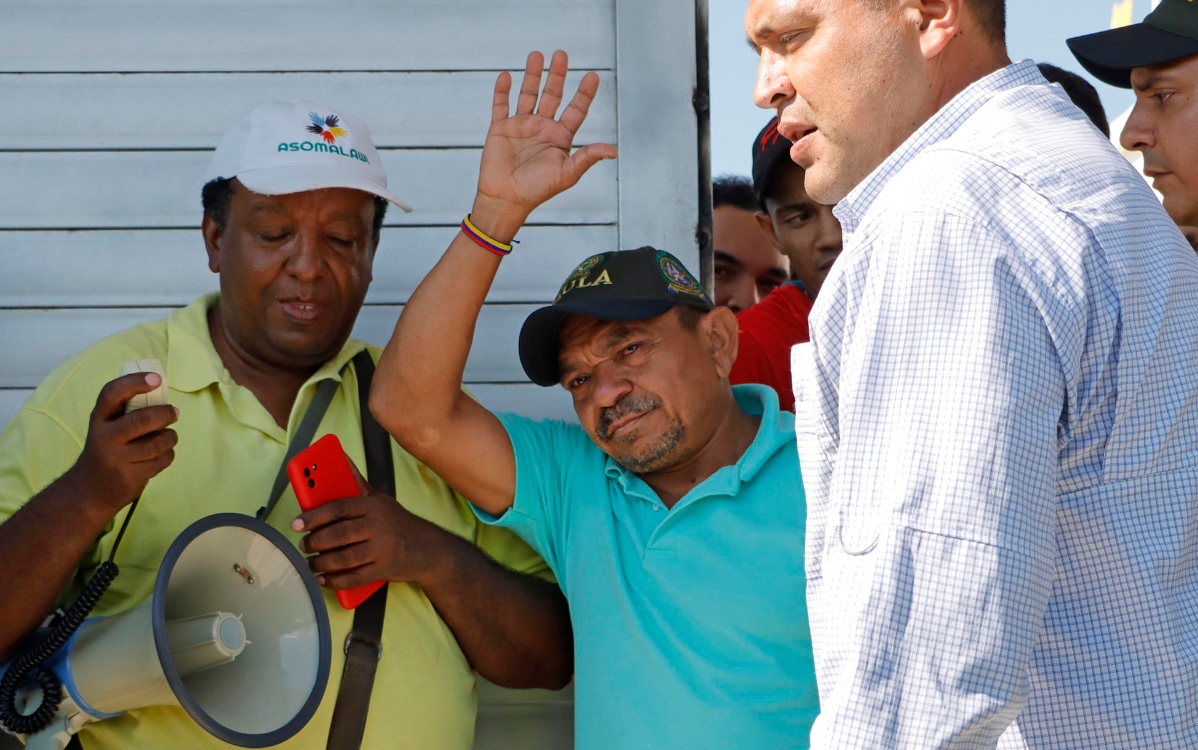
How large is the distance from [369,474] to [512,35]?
4.30ft

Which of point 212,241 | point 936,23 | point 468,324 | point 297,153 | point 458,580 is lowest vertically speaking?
point 458,580

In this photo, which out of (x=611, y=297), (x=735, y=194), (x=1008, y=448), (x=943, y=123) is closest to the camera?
(x=1008, y=448)

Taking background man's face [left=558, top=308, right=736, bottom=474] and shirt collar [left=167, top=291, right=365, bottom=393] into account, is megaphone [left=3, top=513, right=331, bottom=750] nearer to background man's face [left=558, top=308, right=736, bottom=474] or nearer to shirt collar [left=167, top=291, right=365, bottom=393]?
shirt collar [left=167, top=291, right=365, bottom=393]

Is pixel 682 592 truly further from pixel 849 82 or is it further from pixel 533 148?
pixel 849 82

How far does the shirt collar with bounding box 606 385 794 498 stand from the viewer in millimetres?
2443

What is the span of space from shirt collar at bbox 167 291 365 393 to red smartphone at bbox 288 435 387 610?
288 millimetres

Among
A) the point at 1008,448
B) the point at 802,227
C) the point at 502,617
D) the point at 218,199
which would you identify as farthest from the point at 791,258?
the point at 1008,448

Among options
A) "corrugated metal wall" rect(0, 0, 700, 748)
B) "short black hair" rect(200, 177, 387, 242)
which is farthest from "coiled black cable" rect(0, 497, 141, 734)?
"corrugated metal wall" rect(0, 0, 700, 748)

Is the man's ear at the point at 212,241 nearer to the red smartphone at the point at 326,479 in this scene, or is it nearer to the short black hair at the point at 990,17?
the red smartphone at the point at 326,479

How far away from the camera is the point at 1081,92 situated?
3236 mm

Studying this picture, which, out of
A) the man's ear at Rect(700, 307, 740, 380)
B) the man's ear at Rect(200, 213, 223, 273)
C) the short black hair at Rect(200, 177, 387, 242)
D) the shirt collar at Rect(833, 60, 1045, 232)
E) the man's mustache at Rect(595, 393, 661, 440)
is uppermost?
the shirt collar at Rect(833, 60, 1045, 232)

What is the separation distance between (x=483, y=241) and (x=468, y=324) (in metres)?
0.18

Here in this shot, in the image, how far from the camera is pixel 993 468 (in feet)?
3.53

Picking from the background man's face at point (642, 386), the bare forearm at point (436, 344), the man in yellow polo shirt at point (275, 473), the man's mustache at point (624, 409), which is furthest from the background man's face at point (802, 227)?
the man in yellow polo shirt at point (275, 473)
